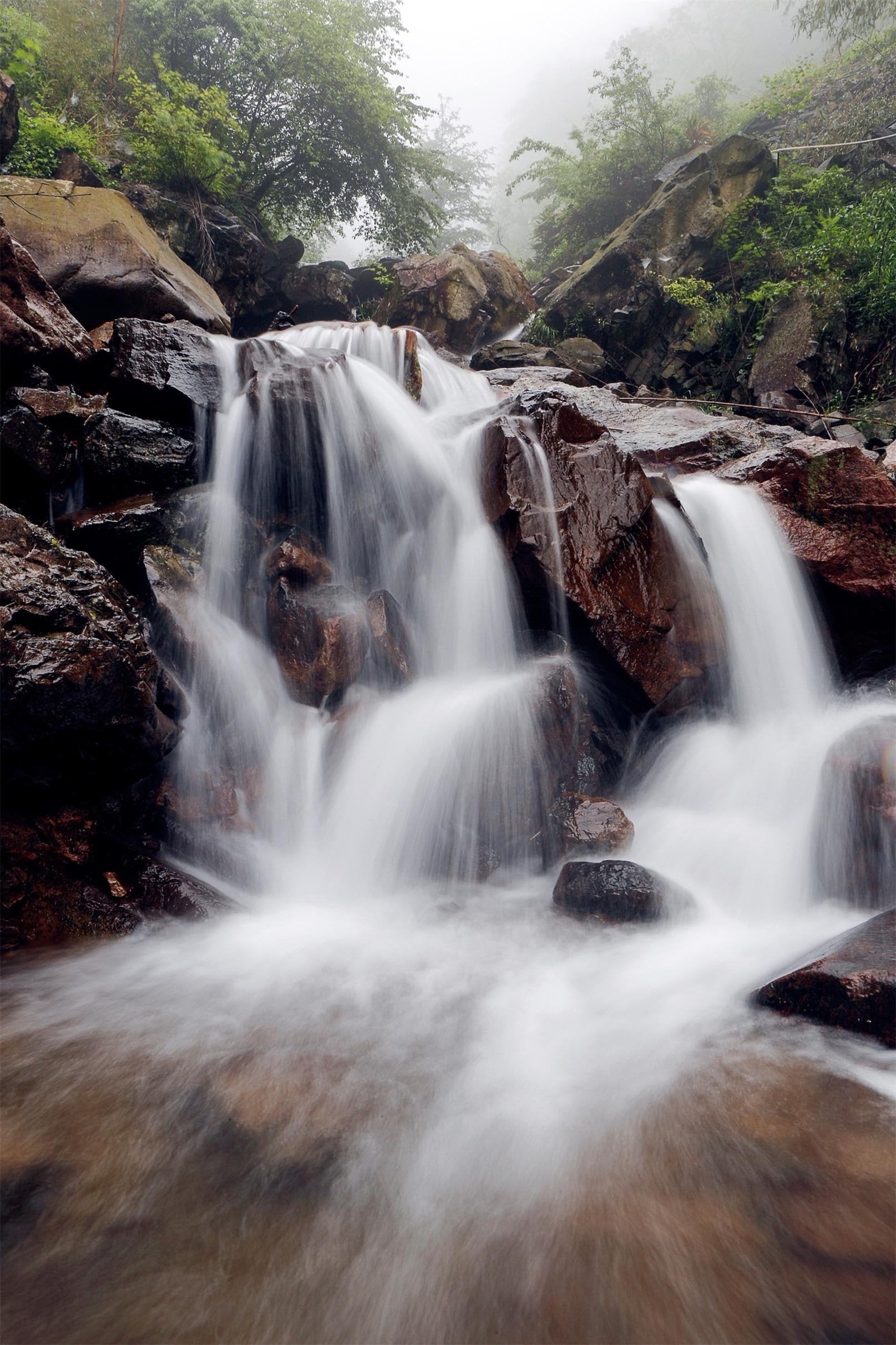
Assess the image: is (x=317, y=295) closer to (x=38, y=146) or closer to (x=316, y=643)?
(x=38, y=146)

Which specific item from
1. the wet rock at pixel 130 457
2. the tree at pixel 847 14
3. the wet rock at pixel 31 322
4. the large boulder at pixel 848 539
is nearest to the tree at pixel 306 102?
the tree at pixel 847 14

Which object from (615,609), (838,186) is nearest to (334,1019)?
(615,609)

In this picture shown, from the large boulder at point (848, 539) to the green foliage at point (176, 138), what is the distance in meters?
12.7

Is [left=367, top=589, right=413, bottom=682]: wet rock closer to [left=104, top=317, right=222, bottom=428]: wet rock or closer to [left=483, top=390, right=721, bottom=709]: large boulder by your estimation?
[left=483, top=390, right=721, bottom=709]: large boulder

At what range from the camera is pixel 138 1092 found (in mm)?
2484

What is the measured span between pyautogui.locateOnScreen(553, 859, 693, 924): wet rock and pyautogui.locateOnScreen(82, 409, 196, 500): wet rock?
194 inches

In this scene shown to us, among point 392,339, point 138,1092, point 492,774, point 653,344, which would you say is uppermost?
point 653,344

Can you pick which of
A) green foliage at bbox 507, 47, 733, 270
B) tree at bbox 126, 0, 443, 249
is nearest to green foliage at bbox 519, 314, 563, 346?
tree at bbox 126, 0, 443, 249

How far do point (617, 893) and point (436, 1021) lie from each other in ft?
5.20

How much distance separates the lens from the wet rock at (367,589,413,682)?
5.84m

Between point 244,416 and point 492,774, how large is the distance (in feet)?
14.5

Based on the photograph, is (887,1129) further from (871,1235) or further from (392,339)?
(392,339)

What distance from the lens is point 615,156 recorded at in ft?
58.4

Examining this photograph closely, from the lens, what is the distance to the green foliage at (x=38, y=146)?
966 centimetres
